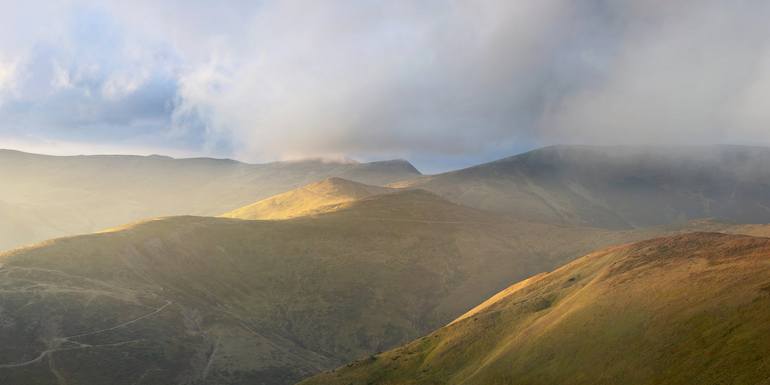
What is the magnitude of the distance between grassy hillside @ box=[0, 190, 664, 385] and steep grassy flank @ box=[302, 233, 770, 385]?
46.2 metres

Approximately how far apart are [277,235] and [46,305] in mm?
88150

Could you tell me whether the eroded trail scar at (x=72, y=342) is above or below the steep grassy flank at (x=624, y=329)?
below

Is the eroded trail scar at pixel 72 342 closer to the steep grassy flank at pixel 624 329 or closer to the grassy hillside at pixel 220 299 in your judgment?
the grassy hillside at pixel 220 299

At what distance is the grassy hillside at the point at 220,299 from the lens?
105 metres

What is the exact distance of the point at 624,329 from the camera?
5316 centimetres

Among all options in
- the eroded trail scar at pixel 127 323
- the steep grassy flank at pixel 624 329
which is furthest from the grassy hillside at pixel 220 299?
the steep grassy flank at pixel 624 329

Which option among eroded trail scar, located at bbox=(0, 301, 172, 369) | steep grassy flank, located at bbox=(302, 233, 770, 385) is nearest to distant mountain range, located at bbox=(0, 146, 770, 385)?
steep grassy flank, located at bbox=(302, 233, 770, 385)

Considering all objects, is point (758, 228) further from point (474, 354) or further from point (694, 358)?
point (694, 358)

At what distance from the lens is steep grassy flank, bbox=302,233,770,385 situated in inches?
1647

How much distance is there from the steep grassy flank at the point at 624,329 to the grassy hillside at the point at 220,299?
4617 centimetres

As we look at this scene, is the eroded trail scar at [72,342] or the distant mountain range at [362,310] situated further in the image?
the eroded trail scar at [72,342]

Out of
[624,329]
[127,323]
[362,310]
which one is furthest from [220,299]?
[624,329]

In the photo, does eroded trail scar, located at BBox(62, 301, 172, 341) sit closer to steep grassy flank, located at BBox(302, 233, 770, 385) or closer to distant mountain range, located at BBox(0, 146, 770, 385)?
distant mountain range, located at BBox(0, 146, 770, 385)

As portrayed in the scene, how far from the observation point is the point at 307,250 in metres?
183
